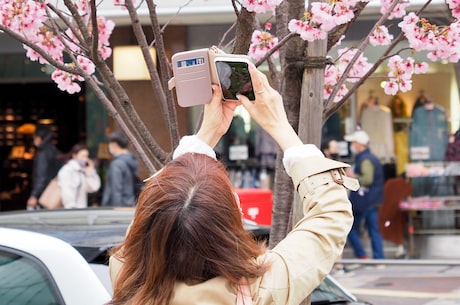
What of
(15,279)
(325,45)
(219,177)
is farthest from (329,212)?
(15,279)

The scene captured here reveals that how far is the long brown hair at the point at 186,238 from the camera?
1776 millimetres

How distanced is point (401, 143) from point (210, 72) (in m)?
9.44

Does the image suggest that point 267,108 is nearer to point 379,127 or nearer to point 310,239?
point 310,239

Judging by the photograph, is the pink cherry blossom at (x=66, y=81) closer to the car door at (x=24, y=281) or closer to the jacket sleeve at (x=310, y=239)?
the car door at (x=24, y=281)

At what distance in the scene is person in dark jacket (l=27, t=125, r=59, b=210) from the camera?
1135 cm

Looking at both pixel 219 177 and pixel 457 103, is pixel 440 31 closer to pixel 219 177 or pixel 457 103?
pixel 219 177

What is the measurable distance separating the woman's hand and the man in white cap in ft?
26.4

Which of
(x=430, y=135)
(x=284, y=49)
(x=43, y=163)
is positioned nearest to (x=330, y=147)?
(x=430, y=135)

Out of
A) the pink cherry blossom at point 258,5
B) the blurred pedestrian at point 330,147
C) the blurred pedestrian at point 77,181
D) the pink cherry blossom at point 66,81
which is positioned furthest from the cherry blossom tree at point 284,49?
the blurred pedestrian at point 330,147

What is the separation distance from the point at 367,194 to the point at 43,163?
14.6 ft

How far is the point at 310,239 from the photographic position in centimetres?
188

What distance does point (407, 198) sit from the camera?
1112cm

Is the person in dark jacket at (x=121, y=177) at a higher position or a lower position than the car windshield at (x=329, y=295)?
higher

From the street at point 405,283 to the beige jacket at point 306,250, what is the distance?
285 cm
